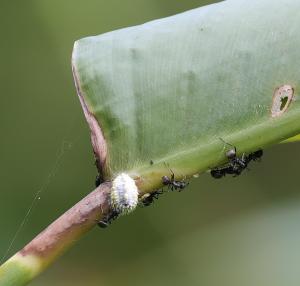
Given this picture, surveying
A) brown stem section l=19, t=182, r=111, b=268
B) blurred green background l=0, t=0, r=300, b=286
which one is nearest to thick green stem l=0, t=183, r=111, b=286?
brown stem section l=19, t=182, r=111, b=268

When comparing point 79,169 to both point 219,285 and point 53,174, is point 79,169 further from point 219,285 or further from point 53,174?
point 219,285

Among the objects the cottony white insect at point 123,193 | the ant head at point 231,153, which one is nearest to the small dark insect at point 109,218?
the cottony white insect at point 123,193

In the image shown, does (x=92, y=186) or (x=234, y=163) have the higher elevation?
(x=92, y=186)

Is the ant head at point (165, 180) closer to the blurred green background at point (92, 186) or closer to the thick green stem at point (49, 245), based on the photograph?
the thick green stem at point (49, 245)

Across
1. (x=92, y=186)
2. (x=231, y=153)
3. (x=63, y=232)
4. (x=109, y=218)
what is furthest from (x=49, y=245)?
(x=92, y=186)

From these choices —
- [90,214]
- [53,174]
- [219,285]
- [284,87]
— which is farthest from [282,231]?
[90,214]

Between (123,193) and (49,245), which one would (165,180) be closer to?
(123,193)

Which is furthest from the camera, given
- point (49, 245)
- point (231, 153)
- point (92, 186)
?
point (92, 186)
